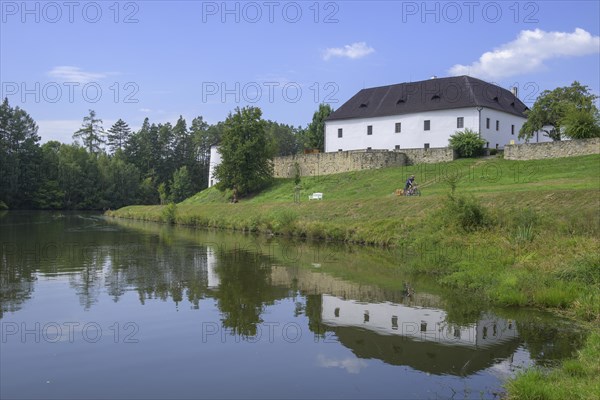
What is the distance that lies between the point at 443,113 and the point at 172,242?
35009mm

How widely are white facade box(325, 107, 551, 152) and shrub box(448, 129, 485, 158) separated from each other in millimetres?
3719

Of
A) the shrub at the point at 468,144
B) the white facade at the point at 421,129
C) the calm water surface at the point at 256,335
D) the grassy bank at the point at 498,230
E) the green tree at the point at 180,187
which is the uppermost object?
the white facade at the point at 421,129

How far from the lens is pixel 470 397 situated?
8.52 m

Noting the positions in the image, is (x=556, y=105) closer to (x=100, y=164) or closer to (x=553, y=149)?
(x=553, y=149)

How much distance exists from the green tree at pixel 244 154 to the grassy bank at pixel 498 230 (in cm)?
1295

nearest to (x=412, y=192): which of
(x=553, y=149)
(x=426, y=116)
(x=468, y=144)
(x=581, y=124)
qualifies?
(x=553, y=149)

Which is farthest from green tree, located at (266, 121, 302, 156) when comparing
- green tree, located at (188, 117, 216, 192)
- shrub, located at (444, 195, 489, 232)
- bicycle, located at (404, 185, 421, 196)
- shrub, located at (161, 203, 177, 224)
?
shrub, located at (444, 195, 489, 232)

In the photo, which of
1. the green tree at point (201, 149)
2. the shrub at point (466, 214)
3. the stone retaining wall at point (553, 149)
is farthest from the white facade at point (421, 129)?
the green tree at point (201, 149)

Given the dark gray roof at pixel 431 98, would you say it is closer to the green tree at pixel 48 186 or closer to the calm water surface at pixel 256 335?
the calm water surface at pixel 256 335

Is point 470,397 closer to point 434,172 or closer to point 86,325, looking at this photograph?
point 86,325

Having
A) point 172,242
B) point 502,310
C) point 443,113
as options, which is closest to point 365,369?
point 502,310

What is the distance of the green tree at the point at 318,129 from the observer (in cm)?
8869

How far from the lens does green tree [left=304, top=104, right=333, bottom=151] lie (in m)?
88.7

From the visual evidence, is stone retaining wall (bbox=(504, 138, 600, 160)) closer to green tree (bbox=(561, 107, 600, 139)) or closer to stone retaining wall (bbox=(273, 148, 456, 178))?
green tree (bbox=(561, 107, 600, 139))
